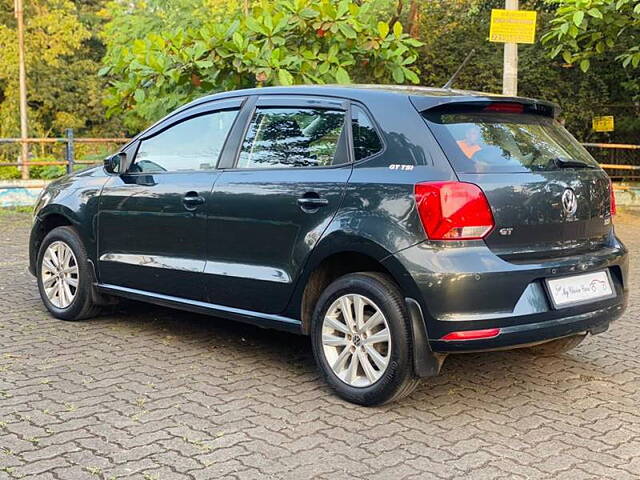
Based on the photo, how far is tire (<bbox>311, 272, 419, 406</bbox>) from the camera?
3996 mm

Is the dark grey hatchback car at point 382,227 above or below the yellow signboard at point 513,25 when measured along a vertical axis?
below

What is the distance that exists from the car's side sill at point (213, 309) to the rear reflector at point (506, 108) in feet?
5.37

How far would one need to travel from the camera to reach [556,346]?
16.6 feet

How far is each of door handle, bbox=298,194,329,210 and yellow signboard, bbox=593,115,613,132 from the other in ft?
40.8

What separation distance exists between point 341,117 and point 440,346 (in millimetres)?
1451

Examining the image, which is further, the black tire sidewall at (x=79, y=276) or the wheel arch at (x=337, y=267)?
the black tire sidewall at (x=79, y=276)

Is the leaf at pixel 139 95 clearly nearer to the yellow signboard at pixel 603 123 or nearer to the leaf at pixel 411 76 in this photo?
the leaf at pixel 411 76

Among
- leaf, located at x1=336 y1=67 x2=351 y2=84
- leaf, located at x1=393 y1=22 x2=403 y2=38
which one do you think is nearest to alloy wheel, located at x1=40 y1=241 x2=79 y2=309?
leaf, located at x1=336 y1=67 x2=351 y2=84

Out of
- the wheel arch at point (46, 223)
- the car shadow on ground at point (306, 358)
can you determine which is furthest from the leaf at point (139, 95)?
the car shadow on ground at point (306, 358)

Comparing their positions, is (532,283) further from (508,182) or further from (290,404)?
(290,404)

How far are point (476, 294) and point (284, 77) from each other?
6.68 meters

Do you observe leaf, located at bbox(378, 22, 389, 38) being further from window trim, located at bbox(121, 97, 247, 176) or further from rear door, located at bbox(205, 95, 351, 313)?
rear door, located at bbox(205, 95, 351, 313)

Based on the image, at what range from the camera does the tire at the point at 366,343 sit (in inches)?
157

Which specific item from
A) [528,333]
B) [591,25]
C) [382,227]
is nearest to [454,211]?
[382,227]
